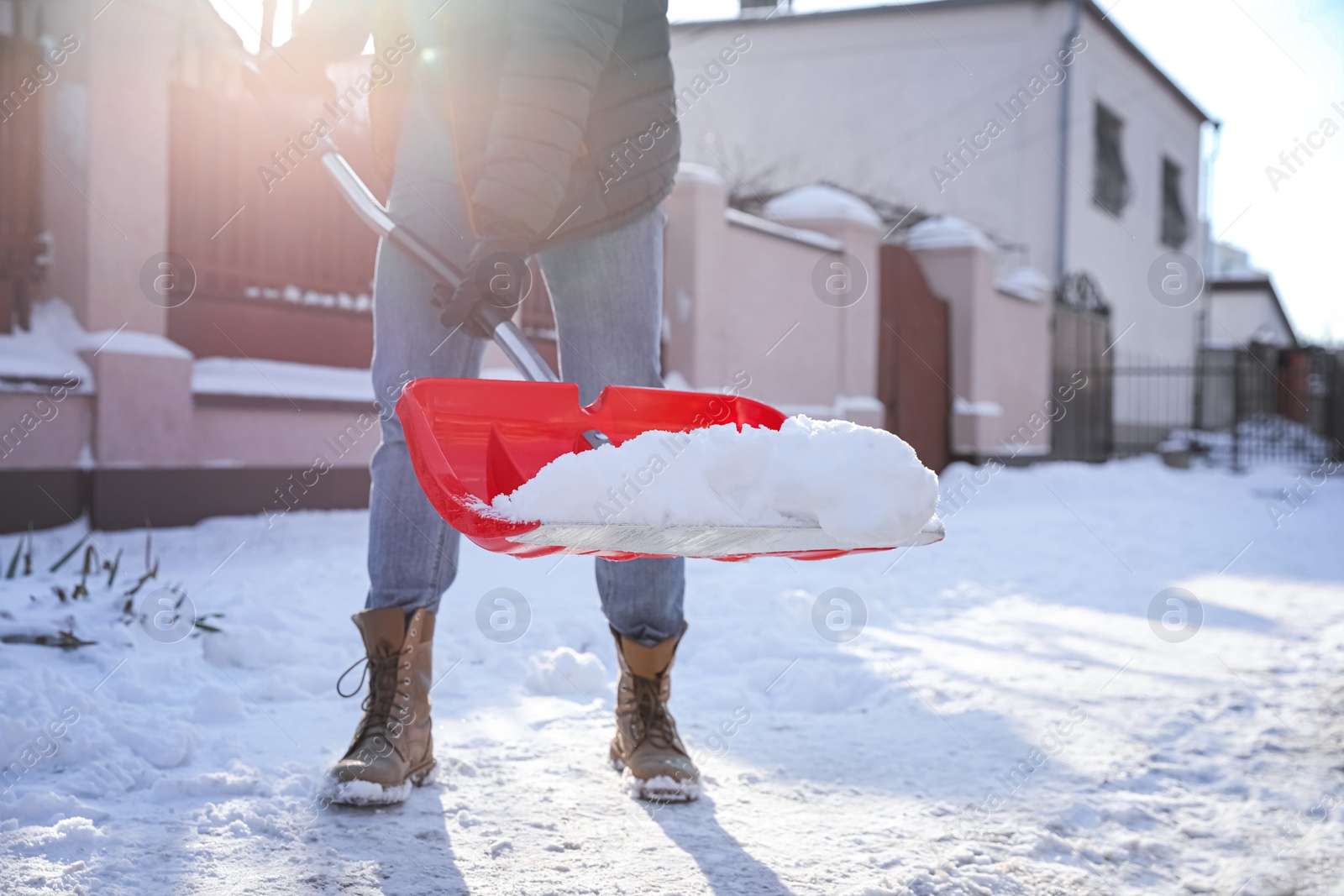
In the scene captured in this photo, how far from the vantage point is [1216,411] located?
25.3 meters

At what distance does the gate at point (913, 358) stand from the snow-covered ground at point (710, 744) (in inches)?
244

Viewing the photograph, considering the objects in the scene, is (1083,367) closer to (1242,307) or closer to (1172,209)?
(1172,209)

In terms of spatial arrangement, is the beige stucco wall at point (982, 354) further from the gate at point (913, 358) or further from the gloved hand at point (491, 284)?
the gloved hand at point (491, 284)

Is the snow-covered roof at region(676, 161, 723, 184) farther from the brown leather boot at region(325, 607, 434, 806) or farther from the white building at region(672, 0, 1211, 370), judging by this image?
the white building at region(672, 0, 1211, 370)

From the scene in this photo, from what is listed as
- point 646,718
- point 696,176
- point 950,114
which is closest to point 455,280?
point 646,718

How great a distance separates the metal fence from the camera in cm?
1606

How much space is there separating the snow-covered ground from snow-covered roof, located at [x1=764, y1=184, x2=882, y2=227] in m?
5.86

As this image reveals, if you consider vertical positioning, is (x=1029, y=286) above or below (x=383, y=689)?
above

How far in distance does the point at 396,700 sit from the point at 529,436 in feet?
1.82

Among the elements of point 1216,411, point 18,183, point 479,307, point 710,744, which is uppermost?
point 18,183

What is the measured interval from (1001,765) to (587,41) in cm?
167

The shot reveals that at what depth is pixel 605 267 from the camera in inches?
83.0

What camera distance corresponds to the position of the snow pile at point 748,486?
1469 mm

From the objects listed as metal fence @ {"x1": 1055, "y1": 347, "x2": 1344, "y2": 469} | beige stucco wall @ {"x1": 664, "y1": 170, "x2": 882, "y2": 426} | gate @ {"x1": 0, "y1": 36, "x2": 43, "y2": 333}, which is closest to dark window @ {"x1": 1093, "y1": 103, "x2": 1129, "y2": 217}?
metal fence @ {"x1": 1055, "y1": 347, "x2": 1344, "y2": 469}
